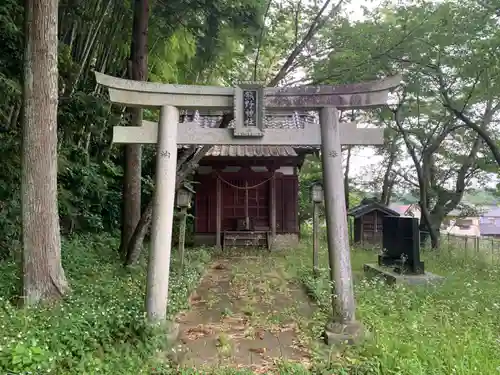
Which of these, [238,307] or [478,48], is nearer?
[238,307]

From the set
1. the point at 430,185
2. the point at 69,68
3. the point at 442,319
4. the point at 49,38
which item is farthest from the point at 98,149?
the point at 430,185

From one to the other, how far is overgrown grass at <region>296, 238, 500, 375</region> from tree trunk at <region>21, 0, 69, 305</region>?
11.0 feet

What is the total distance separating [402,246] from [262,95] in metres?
5.19

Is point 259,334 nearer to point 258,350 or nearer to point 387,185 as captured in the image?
point 258,350

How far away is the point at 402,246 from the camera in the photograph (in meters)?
8.21

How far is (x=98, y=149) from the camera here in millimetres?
11484

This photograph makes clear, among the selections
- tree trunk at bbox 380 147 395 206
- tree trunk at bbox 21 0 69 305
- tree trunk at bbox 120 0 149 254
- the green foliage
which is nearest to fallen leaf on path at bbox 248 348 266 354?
tree trunk at bbox 21 0 69 305

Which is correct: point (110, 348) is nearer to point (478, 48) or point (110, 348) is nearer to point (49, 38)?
point (49, 38)

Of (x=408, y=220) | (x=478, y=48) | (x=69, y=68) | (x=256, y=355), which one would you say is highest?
(x=478, y=48)

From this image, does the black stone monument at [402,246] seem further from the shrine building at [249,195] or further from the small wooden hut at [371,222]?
the small wooden hut at [371,222]

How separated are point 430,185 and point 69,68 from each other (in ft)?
43.0

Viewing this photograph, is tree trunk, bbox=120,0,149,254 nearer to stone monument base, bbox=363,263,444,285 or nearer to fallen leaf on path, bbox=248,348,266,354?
fallen leaf on path, bbox=248,348,266,354

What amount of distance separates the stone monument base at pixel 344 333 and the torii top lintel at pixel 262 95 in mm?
2575

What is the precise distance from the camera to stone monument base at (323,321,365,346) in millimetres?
4203
